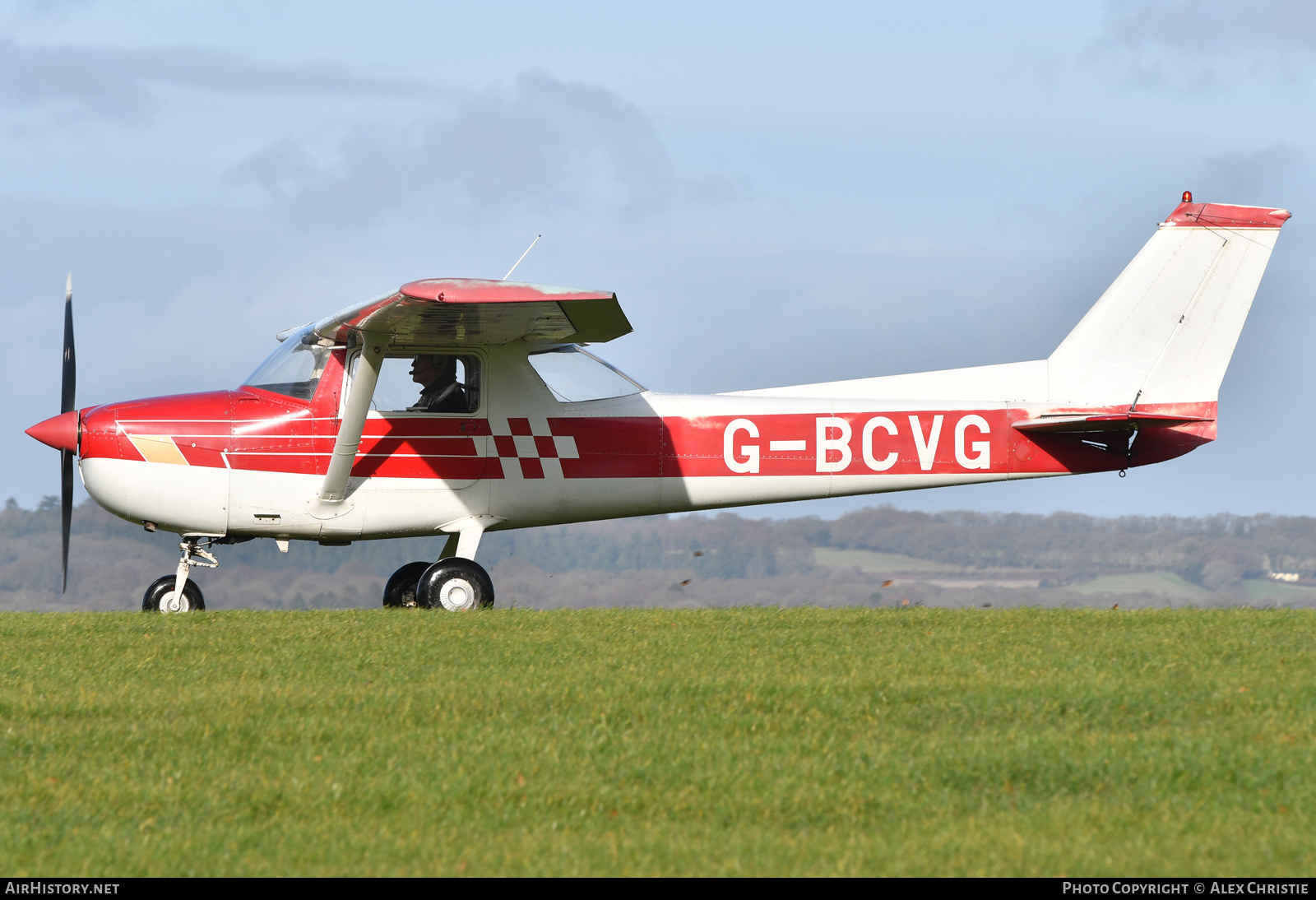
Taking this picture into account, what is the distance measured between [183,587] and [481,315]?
4002 mm

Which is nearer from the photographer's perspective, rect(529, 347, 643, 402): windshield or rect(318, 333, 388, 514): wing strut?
rect(318, 333, 388, 514): wing strut

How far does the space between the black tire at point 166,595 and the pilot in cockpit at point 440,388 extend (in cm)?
271

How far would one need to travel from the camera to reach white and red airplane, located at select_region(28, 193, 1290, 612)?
1188cm

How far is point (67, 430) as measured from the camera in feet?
39.0

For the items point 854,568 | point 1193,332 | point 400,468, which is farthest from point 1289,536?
point 400,468

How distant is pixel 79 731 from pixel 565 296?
4770 mm

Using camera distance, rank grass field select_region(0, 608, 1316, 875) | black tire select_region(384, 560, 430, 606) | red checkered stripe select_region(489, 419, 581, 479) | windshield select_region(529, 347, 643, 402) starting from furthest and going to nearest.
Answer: black tire select_region(384, 560, 430, 606) < windshield select_region(529, 347, 643, 402) < red checkered stripe select_region(489, 419, 581, 479) < grass field select_region(0, 608, 1316, 875)

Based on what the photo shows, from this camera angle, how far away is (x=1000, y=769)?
5.91m

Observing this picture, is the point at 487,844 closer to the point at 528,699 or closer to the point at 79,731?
the point at 528,699

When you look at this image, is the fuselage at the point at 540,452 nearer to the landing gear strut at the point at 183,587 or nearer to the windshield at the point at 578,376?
the windshield at the point at 578,376

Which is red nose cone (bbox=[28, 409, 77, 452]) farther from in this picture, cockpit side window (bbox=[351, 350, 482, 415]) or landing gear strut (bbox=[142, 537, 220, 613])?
cockpit side window (bbox=[351, 350, 482, 415])

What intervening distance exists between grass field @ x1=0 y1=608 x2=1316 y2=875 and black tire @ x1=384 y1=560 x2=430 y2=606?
360 centimetres

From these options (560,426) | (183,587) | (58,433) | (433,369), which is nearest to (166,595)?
(183,587)

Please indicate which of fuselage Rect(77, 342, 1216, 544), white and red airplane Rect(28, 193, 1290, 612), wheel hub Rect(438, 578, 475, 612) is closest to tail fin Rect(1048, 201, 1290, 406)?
white and red airplane Rect(28, 193, 1290, 612)
